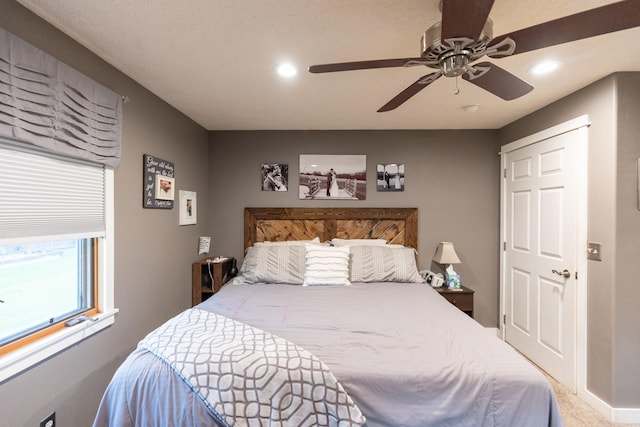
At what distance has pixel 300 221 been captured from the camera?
3371mm

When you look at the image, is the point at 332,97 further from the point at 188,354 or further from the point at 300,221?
the point at 188,354

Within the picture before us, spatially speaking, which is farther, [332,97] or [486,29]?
[332,97]

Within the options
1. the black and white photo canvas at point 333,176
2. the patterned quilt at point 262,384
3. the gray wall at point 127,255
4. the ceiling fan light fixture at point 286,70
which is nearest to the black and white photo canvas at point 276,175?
the black and white photo canvas at point 333,176

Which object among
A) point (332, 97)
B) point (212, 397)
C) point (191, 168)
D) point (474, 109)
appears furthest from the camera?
point (191, 168)

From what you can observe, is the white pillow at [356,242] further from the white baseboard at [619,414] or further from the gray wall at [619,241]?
the white baseboard at [619,414]

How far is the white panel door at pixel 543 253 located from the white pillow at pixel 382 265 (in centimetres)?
104

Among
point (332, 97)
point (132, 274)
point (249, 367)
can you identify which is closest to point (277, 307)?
point (249, 367)

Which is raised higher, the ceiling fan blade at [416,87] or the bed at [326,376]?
the ceiling fan blade at [416,87]

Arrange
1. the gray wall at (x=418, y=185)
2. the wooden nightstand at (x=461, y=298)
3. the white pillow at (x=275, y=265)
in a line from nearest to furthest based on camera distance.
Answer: the white pillow at (x=275, y=265), the wooden nightstand at (x=461, y=298), the gray wall at (x=418, y=185)

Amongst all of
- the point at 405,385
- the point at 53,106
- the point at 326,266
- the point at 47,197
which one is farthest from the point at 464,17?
the point at 326,266

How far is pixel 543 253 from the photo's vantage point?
263cm

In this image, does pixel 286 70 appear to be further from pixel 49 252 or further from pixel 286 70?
pixel 49 252

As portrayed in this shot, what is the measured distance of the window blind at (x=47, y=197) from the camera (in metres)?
1.31

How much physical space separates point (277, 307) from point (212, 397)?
2.85 ft
